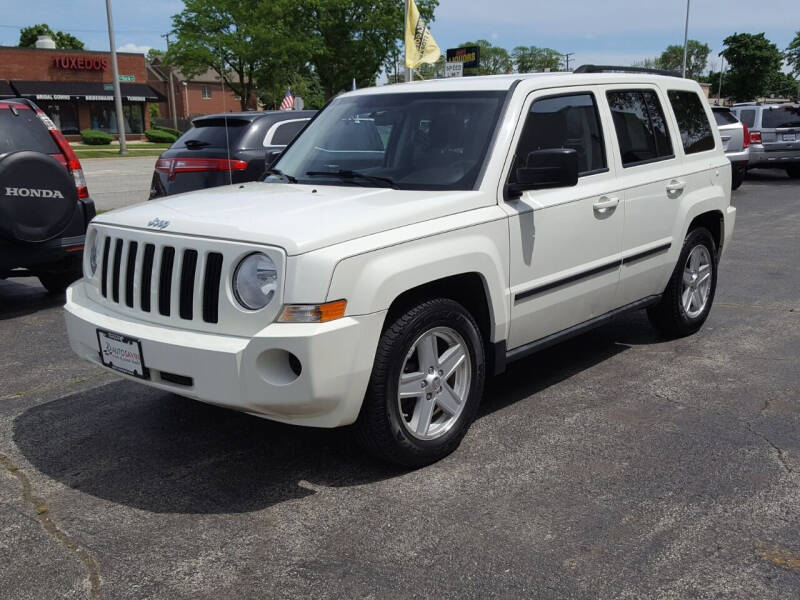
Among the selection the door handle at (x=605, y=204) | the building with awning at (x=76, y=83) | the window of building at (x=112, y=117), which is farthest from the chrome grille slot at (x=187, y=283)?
the window of building at (x=112, y=117)

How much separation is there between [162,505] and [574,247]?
102 inches

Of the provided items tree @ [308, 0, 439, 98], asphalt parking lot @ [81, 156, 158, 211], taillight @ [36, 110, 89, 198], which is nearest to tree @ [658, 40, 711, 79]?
tree @ [308, 0, 439, 98]

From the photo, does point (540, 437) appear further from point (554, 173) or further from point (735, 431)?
point (554, 173)

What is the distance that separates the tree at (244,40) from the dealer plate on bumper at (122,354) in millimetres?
50977

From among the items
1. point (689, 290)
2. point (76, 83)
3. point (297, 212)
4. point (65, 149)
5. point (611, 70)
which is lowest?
point (689, 290)

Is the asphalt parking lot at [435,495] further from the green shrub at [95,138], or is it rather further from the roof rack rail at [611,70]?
the green shrub at [95,138]

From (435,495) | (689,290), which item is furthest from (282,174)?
(689,290)

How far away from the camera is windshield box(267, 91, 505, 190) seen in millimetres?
4324

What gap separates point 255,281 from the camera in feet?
11.3

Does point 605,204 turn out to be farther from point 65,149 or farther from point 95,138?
point 95,138

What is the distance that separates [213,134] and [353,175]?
222 inches

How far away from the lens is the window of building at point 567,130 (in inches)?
177

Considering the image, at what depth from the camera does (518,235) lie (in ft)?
14.0

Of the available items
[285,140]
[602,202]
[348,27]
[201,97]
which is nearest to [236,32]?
[348,27]
